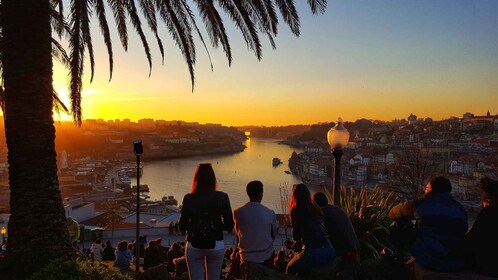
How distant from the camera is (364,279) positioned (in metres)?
3.38

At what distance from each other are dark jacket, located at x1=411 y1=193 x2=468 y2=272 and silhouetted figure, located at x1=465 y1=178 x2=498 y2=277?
2.7 inches

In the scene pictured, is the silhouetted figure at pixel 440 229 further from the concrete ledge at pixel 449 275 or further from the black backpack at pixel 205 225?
the black backpack at pixel 205 225

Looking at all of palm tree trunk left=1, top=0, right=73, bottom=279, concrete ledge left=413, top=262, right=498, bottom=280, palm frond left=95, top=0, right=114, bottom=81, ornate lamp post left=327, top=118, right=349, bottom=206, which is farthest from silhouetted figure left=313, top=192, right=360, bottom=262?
palm frond left=95, top=0, right=114, bottom=81

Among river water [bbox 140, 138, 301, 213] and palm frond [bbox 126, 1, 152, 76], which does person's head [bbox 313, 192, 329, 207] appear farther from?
river water [bbox 140, 138, 301, 213]

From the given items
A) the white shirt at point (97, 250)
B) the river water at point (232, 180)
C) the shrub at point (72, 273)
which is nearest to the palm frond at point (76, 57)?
the shrub at point (72, 273)

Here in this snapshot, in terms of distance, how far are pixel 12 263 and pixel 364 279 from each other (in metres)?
3.31

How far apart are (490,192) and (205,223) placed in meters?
2.08

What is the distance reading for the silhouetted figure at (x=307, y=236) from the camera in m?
3.61

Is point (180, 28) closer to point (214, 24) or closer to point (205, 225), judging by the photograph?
point (214, 24)

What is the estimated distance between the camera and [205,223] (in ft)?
10.7

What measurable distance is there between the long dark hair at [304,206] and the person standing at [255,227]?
0.69 ft

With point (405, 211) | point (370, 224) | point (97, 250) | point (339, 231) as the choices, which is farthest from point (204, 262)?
point (97, 250)

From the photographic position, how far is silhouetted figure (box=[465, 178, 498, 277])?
2984mm

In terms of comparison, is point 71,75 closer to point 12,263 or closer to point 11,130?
point 11,130
